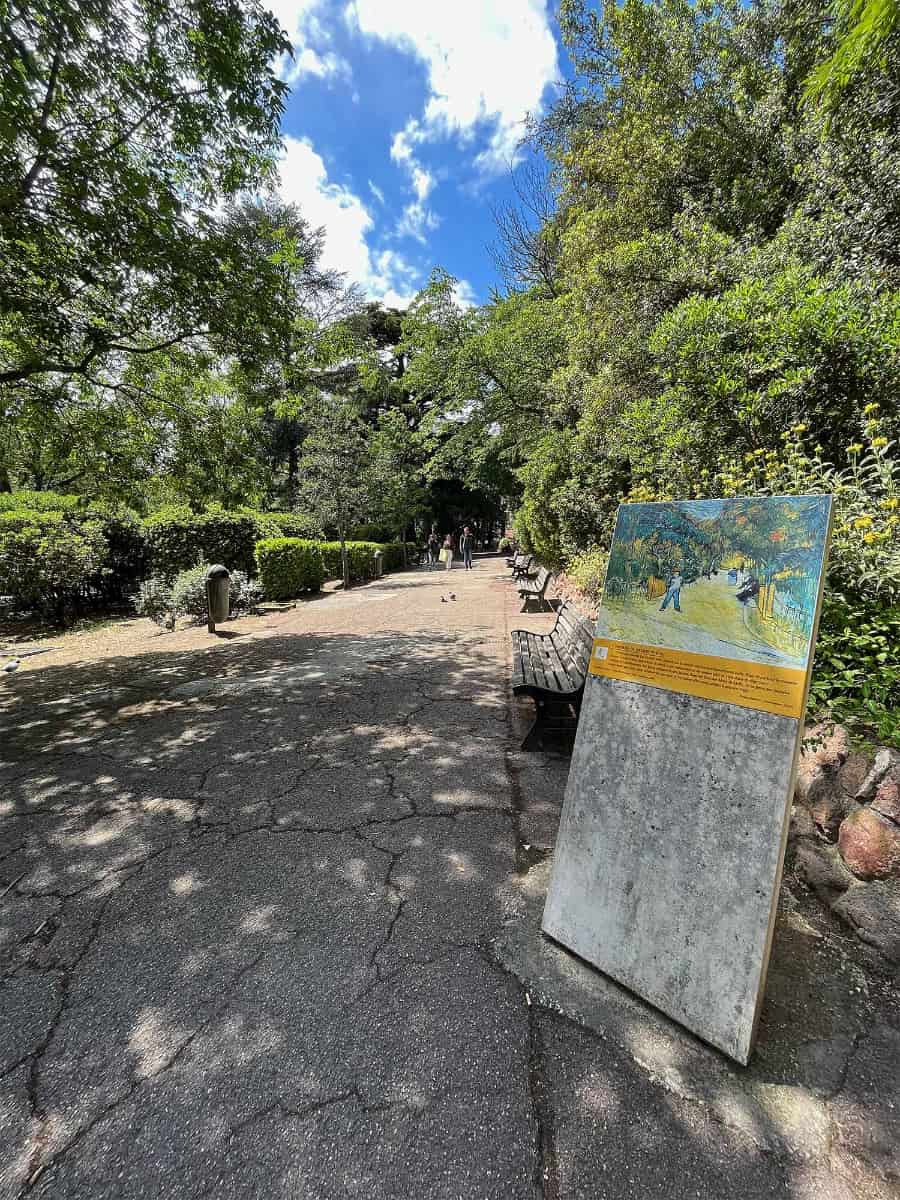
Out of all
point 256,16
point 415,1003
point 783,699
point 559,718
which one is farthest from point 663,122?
point 415,1003

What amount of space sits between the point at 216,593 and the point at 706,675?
7.83 meters

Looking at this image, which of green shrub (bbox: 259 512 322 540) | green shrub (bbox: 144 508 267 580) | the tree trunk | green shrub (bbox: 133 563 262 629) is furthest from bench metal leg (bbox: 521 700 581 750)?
green shrub (bbox: 259 512 322 540)

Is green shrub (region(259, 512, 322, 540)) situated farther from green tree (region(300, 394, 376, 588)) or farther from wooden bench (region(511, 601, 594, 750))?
wooden bench (region(511, 601, 594, 750))

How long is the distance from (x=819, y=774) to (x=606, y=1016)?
1388 millimetres

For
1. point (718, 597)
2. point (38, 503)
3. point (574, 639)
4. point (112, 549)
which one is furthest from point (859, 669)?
point (38, 503)

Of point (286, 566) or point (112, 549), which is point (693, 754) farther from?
point (112, 549)

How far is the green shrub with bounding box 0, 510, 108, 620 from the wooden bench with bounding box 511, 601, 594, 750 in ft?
27.9

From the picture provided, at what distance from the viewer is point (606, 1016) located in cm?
163

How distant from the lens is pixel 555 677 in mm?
3643

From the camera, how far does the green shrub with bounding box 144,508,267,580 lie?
10.4m

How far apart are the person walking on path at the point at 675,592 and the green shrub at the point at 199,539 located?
35.2 feet

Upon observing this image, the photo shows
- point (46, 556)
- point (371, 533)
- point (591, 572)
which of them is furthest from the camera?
point (371, 533)

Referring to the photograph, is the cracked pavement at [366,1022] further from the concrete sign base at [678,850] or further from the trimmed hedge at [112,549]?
the trimmed hedge at [112,549]

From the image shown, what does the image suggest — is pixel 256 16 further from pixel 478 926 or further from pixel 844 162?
pixel 478 926
